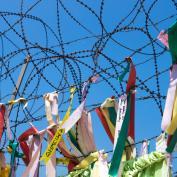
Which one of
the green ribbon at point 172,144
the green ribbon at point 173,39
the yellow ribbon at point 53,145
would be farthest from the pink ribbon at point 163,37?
the yellow ribbon at point 53,145

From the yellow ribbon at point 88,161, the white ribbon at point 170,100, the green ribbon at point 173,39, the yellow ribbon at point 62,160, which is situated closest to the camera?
the white ribbon at point 170,100

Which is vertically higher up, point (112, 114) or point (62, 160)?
point (112, 114)

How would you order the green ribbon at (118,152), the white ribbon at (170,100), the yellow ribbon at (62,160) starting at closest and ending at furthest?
1. the white ribbon at (170,100)
2. the green ribbon at (118,152)
3. the yellow ribbon at (62,160)

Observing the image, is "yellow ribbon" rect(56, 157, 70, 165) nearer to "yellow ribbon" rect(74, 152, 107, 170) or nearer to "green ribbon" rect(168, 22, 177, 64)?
"yellow ribbon" rect(74, 152, 107, 170)

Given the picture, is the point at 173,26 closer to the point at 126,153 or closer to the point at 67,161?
the point at 126,153

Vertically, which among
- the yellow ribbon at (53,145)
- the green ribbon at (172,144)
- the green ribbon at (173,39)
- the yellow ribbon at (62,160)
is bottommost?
the green ribbon at (172,144)

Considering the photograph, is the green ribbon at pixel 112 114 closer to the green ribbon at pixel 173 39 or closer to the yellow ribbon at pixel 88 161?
the yellow ribbon at pixel 88 161

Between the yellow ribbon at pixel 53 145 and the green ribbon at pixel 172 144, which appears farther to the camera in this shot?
the yellow ribbon at pixel 53 145

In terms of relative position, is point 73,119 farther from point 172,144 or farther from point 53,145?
point 172,144

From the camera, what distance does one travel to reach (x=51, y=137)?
521 centimetres

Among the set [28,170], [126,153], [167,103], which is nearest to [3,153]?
[28,170]

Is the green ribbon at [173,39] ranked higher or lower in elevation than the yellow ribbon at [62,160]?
higher

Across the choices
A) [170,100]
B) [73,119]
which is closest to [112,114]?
[73,119]

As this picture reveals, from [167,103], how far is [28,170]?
187 centimetres
